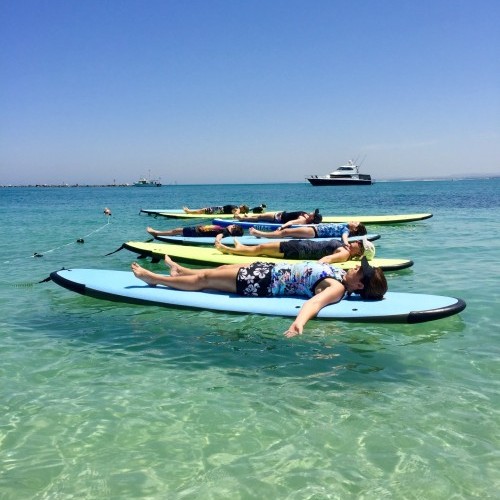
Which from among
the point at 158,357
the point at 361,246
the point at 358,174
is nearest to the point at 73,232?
the point at 361,246

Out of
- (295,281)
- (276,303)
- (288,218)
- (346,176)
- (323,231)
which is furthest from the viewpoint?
(346,176)

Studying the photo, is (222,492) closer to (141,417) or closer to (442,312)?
(141,417)

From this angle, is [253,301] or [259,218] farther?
[259,218]

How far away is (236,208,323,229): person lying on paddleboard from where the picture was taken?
13.6 meters

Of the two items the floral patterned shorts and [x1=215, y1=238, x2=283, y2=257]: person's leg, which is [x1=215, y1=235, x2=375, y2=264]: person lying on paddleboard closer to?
[x1=215, y1=238, x2=283, y2=257]: person's leg

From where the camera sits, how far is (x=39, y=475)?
3.14 m

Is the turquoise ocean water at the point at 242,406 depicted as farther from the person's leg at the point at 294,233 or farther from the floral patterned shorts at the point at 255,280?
the person's leg at the point at 294,233

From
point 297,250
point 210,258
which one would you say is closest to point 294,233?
point 297,250

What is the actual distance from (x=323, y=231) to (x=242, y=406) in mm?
7908

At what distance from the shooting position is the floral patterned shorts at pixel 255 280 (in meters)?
5.95

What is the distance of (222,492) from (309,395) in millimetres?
1373

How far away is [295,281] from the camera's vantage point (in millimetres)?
5812

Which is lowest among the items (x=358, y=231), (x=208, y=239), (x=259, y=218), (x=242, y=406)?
(x=242, y=406)

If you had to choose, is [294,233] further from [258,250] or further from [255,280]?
[255,280]
